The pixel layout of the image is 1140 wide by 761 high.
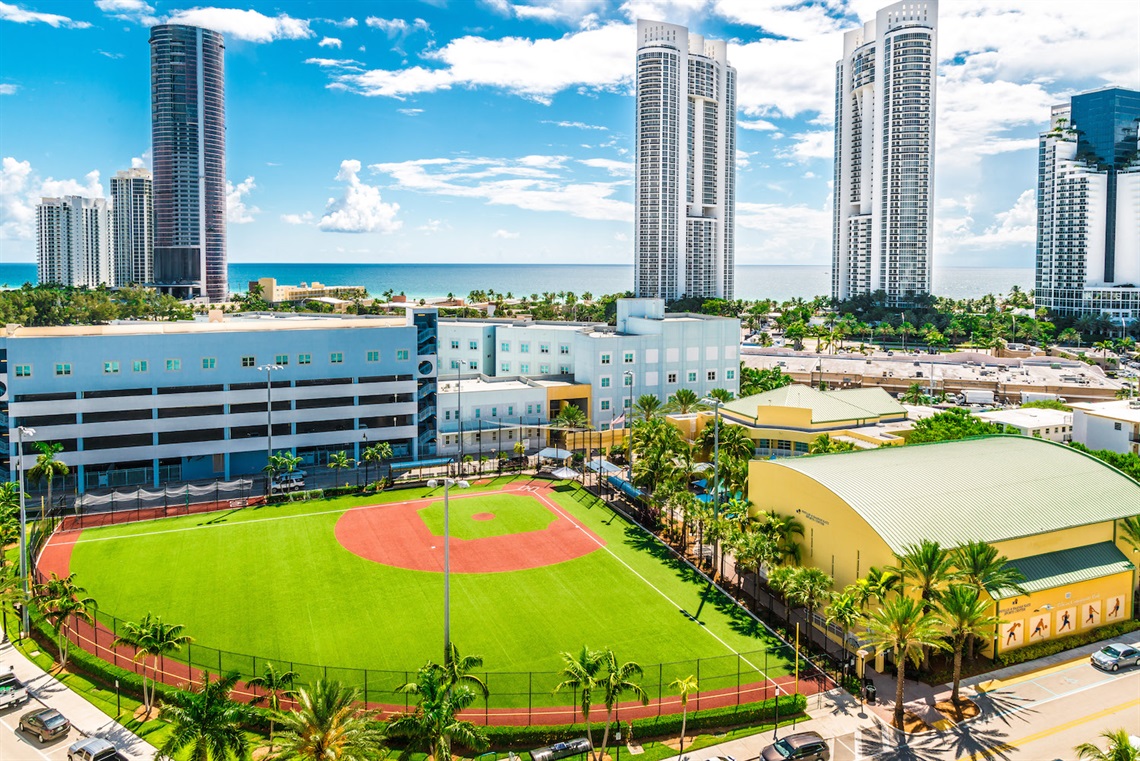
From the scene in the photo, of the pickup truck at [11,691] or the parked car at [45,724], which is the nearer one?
the parked car at [45,724]

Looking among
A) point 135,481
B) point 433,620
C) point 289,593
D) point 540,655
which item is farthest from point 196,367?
point 540,655

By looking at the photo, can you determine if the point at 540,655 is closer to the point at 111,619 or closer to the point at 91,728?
the point at 91,728

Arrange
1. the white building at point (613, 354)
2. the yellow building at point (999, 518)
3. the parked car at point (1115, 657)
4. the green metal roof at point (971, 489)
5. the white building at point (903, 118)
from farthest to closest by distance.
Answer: the white building at point (903, 118) < the white building at point (613, 354) < the green metal roof at point (971, 489) < the yellow building at point (999, 518) < the parked car at point (1115, 657)

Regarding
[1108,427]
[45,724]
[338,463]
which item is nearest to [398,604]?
[45,724]

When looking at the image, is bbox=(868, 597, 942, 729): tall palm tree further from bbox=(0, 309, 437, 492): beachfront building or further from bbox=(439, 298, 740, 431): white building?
bbox=(439, 298, 740, 431): white building

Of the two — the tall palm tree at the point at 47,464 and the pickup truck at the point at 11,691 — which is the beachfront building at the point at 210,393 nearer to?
the tall palm tree at the point at 47,464

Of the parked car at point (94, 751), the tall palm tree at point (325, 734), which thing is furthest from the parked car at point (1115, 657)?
the parked car at point (94, 751)
